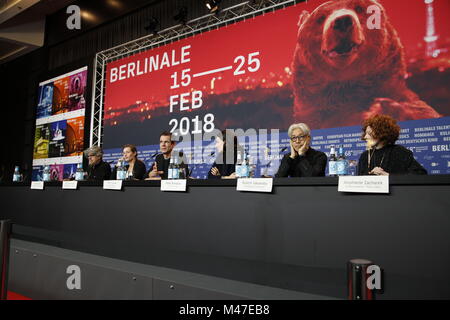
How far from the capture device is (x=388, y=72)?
2758mm

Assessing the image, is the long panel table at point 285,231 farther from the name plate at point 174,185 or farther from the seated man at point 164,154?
the seated man at point 164,154

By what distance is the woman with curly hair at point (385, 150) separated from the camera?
1766mm

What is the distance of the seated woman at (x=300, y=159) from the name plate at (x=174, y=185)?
812mm

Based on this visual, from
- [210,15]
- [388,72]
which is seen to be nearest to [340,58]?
[388,72]

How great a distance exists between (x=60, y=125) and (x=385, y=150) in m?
5.08

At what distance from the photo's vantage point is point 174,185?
1.45 meters

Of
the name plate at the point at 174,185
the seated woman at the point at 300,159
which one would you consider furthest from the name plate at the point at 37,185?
the seated woman at the point at 300,159

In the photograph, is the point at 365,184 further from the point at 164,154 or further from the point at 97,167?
the point at 97,167

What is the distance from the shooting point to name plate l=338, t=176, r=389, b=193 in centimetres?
96

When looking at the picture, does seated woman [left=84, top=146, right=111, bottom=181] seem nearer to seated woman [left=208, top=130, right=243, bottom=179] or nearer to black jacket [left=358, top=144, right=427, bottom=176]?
seated woman [left=208, top=130, right=243, bottom=179]

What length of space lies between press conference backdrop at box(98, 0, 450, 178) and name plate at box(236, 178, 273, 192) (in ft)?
6.20

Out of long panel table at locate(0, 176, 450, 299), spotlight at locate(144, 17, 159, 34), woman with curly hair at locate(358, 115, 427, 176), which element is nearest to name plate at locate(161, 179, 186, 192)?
long panel table at locate(0, 176, 450, 299)

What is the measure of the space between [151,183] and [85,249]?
54cm
